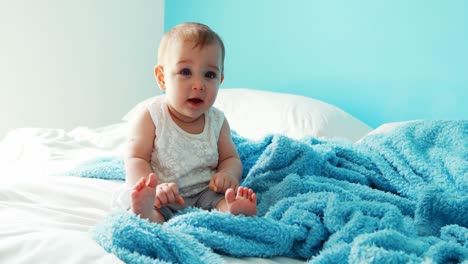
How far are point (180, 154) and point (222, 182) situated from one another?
129 millimetres

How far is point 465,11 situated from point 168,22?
6.50 ft

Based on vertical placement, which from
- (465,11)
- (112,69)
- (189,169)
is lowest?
(112,69)

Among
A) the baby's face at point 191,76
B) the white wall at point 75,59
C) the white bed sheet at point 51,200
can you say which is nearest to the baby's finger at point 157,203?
the white bed sheet at point 51,200

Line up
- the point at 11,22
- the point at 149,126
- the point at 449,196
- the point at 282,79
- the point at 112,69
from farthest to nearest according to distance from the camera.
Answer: the point at 112,69 → the point at 11,22 → the point at 282,79 → the point at 149,126 → the point at 449,196

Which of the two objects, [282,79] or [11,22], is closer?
[282,79]

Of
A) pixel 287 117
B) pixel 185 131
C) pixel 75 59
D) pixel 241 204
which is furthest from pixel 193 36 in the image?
pixel 75 59

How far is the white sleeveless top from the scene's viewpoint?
126 cm

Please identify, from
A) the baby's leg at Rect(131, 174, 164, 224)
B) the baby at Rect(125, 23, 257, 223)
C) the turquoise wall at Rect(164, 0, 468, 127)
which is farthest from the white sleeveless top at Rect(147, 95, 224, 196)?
the turquoise wall at Rect(164, 0, 468, 127)

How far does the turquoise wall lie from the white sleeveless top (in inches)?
45.3

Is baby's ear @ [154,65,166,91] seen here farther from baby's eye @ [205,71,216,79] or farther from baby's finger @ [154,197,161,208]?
baby's finger @ [154,197,161,208]

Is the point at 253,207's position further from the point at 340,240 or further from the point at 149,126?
the point at 149,126

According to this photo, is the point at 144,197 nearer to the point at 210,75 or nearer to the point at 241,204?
the point at 241,204

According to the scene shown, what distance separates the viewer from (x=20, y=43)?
10.1 feet

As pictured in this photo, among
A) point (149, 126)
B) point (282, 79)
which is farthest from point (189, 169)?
point (282, 79)
